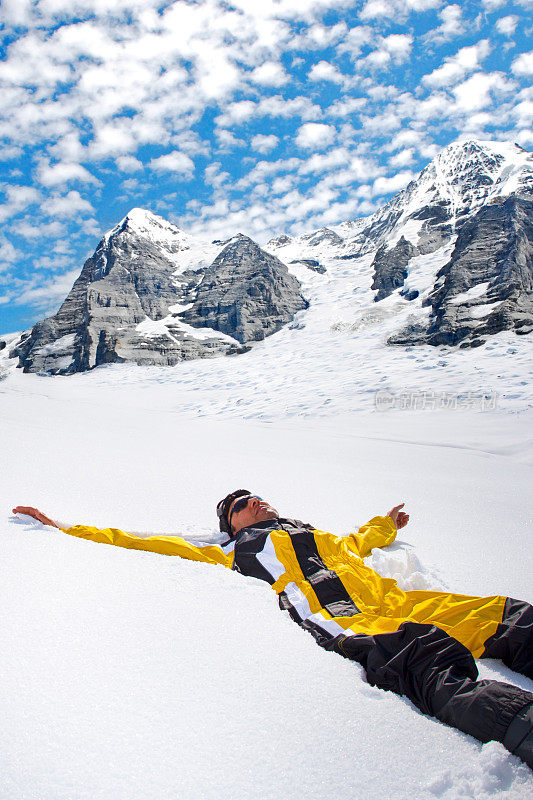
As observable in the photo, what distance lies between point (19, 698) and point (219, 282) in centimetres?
6236

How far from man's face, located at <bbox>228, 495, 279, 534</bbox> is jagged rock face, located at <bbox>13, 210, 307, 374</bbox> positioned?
43.0 meters

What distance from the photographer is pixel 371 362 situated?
1195 inches

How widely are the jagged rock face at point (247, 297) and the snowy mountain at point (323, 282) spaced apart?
21 cm

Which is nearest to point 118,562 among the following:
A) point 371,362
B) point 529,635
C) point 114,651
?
point 114,651

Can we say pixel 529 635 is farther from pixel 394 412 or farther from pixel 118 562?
pixel 394 412

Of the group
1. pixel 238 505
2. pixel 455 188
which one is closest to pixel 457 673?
pixel 238 505

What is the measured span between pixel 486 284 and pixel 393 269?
1536cm

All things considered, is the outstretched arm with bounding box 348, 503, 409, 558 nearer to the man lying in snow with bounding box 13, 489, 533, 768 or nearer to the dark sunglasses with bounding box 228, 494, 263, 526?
the man lying in snow with bounding box 13, 489, 533, 768

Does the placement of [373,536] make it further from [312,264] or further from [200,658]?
[312,264]

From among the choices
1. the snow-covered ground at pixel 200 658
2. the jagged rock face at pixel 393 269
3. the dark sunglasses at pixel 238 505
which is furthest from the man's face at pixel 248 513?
the jagged rock face at pixel 393 269

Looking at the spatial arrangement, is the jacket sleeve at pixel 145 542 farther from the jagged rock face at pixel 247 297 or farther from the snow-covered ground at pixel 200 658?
the jagged rock face at pixel 247 297

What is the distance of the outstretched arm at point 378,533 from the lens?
9.85ft

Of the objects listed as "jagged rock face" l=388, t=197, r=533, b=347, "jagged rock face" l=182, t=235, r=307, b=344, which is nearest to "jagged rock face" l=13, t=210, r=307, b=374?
"jagged rock face" l=182, t=235, r=307, b=344

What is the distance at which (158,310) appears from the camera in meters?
57.9
